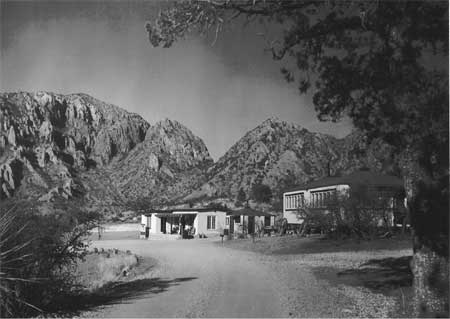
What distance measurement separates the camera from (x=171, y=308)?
378 inches

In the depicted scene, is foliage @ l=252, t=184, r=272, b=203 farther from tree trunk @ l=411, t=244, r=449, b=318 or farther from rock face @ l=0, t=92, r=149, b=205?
tree trunk @ l=411, t=244, r=449, b=318

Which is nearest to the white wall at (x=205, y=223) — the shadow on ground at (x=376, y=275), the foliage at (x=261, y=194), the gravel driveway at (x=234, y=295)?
the gravel driveway at (x=234, y=295)

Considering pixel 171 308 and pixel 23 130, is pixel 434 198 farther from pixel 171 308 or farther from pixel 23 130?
pixel 23 130

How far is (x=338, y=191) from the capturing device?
28.2 m

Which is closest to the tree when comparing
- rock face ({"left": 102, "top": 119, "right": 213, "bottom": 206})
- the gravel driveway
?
the gravel driveway

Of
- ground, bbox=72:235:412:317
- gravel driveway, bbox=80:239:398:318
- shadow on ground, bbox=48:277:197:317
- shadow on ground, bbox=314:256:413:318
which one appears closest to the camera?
gravel driveway, bbox=80:239:398:318

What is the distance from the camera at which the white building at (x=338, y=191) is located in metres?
27.9

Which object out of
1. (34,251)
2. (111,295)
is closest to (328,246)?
(111,295)

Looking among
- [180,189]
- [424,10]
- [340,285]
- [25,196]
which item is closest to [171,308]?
[25,196]

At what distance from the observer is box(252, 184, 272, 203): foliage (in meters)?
75.6

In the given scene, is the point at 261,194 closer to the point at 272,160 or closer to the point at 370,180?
the point at 272,160

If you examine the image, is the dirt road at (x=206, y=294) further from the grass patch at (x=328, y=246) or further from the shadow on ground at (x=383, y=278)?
the grass patch at (x=328, y=246)

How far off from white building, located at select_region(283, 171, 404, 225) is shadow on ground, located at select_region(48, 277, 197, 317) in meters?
15.8

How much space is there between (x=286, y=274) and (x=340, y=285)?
240 centimetres
